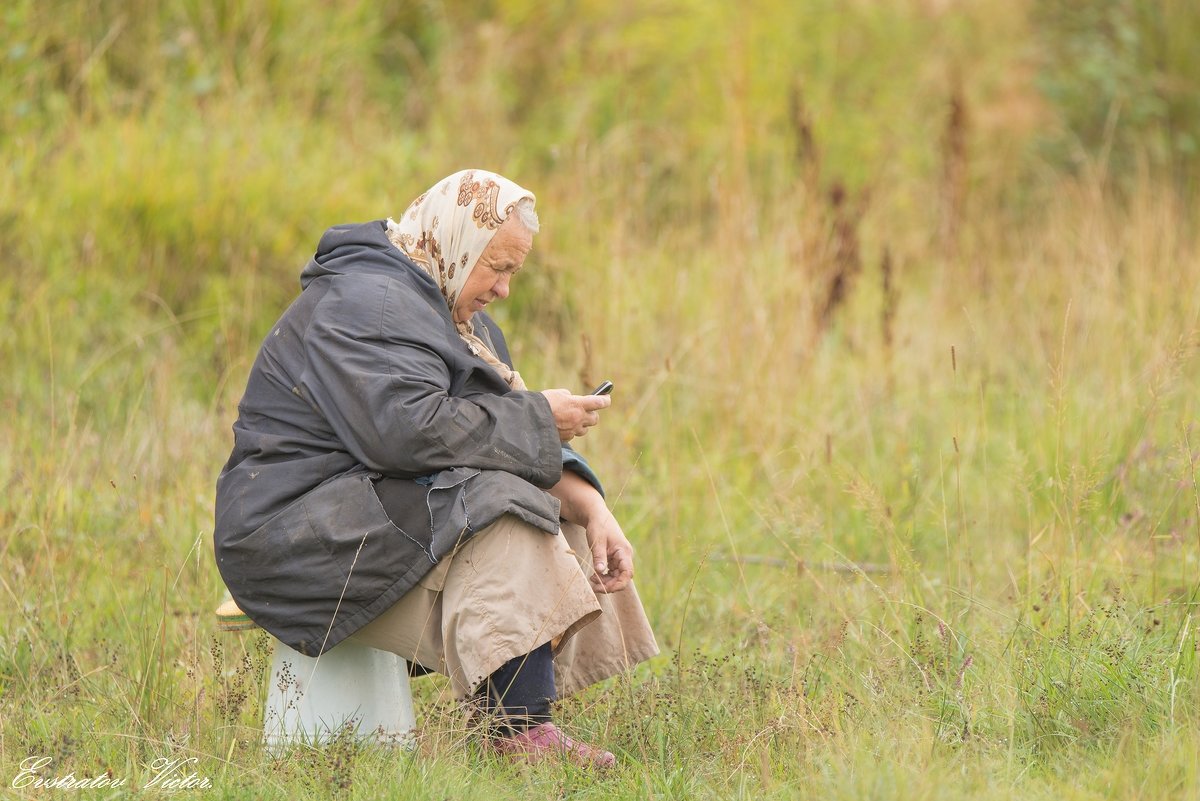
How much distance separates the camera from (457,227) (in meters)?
2.95

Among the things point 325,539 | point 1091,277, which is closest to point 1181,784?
point 325,539

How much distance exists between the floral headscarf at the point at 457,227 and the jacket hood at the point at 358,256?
Result: 6 centimetres

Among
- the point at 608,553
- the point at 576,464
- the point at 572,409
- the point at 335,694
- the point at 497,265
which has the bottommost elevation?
the point at 335,694

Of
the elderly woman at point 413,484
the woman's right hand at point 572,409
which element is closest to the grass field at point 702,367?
the elderly woman at point 413,484

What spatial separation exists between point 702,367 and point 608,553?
7.49 feet

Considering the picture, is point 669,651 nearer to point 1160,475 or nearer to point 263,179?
point 1160,475

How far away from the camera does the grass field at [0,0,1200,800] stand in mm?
2852

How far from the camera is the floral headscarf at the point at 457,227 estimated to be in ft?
9.62

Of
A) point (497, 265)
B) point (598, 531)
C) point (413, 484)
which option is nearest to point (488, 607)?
point (413, 484)

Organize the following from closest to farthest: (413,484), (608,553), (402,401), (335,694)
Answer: (402,401)
(413,484)
(335,694)
(608,553)

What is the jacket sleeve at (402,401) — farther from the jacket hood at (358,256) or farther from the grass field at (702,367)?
the grass field at (702,367)

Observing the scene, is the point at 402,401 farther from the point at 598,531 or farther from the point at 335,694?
the point at 335,694

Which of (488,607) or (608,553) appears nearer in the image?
(488,607)

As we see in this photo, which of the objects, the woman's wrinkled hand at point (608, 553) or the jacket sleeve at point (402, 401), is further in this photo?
the woman's wrinkled hand at point (608, 553)
